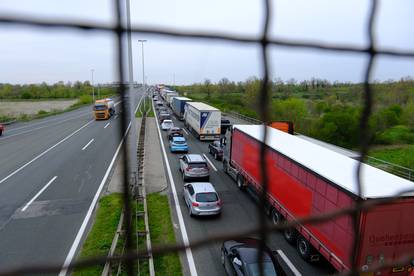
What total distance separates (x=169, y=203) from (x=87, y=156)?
9351 mm

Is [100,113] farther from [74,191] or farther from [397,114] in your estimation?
[397,114]

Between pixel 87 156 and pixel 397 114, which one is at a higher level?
pixel 397 114

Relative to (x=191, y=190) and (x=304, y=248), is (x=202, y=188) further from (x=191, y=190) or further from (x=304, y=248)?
(x=304, y=248)

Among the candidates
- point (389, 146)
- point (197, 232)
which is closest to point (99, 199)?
point (197, 232)

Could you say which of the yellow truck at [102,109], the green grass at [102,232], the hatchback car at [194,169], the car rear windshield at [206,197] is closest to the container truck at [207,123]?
the hatchback car at [194,169]

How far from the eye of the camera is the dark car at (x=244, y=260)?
7.52 metres

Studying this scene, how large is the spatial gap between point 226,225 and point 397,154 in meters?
21.8

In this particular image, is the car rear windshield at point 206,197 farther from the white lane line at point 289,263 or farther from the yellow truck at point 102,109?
the yellow truck at point 102,109

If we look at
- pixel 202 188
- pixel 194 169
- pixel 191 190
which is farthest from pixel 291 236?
pixel 194 169

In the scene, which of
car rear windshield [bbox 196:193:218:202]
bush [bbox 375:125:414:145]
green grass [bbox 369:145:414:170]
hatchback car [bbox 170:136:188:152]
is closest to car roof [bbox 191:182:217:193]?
car rear windshield [bbox 196:193:218:202]

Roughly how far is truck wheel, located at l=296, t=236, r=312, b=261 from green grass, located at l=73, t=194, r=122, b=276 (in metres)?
4.79

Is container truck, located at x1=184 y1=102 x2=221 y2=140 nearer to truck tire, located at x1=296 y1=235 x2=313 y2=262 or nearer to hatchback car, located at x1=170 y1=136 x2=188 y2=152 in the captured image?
hatchback car, located at x1=170 y1=136 x2=188 y2=152

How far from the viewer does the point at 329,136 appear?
70.8ft

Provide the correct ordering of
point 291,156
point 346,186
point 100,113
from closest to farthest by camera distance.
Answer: point 346,186, point 291,156, point 100,113
